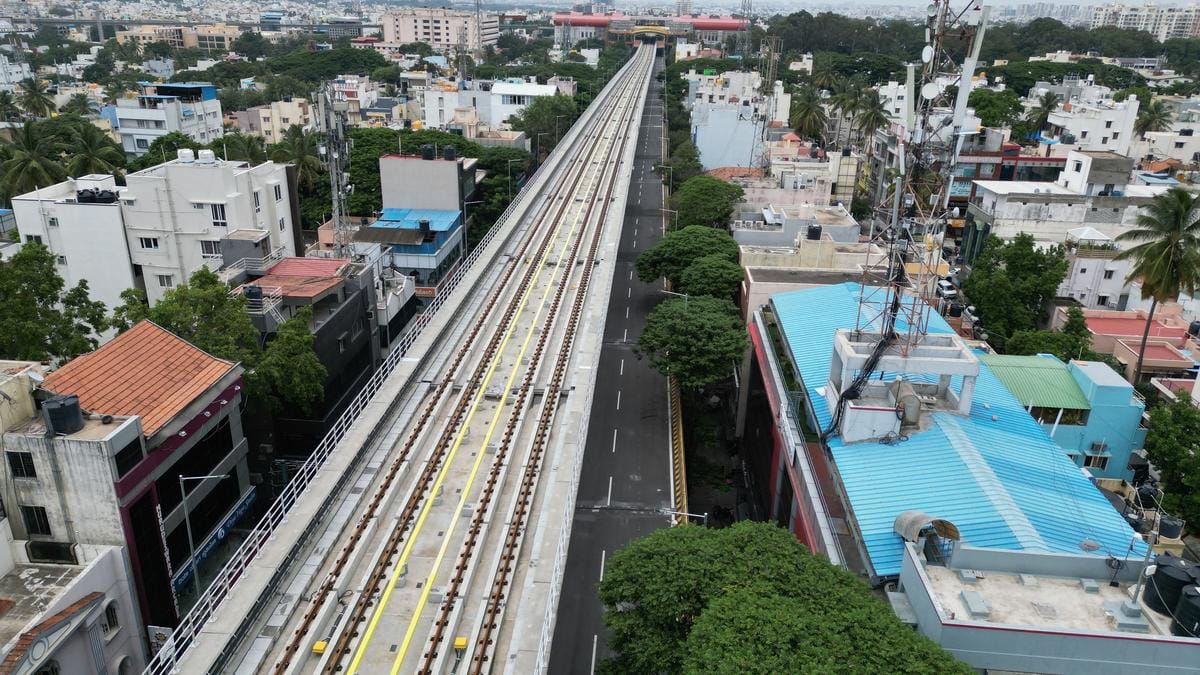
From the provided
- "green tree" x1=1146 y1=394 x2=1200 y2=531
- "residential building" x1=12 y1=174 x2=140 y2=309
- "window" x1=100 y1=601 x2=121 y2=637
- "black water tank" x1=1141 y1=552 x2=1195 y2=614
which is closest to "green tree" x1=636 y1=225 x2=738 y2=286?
"green tree" x1=1146 y1=394 x2=1200 y2=531

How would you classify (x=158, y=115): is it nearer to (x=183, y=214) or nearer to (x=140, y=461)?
(x=183, y=214)

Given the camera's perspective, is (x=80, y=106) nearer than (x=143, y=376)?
No

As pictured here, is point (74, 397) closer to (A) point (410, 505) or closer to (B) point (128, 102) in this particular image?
(A) point (410, 505)

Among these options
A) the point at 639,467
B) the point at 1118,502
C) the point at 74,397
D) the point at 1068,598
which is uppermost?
the point at 74,397

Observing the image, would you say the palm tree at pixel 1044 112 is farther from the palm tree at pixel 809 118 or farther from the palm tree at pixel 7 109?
the palm tree at pixel 7 109

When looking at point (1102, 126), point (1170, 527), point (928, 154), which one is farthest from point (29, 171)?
point (1102, 126)

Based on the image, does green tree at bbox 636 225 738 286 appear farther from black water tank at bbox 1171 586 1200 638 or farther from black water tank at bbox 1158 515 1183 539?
black water tank at bbox 1171 586 1200 638

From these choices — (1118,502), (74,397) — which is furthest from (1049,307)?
(74,397)
